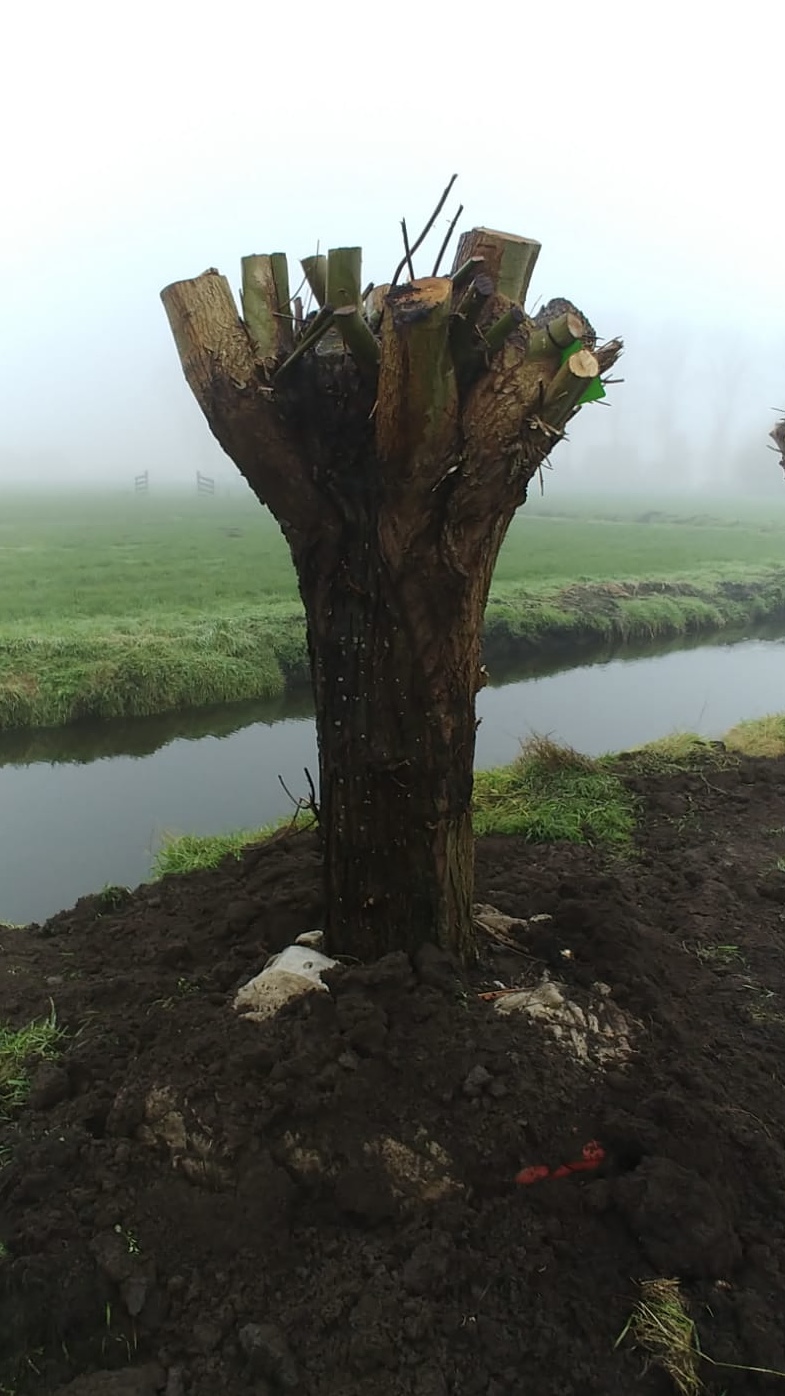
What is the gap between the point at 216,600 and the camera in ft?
47.0

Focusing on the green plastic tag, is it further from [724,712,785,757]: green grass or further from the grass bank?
[724,712,785,757]: green grass

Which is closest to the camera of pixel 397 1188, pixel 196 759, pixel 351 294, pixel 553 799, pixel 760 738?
pixel 397 1188

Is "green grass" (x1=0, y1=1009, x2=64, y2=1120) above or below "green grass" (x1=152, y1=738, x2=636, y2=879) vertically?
above

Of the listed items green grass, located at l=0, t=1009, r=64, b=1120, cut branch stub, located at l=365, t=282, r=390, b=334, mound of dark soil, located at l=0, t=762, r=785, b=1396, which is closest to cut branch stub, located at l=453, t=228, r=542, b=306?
cut branch stub, located at l=365, t=282, r=390, b=334

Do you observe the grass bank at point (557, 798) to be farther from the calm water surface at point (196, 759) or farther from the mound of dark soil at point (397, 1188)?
the mound of dark soil at point (397, 1188)

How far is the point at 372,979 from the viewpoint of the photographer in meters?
2.39

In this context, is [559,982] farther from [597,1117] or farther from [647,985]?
[597,1117]

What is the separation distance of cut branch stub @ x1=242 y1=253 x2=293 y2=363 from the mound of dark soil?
1.87 meters

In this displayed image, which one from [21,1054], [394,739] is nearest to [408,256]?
[394,739]

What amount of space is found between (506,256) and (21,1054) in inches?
115

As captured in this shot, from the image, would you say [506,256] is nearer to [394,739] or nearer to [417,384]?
[417,384]

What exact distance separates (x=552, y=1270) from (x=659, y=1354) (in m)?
0.26

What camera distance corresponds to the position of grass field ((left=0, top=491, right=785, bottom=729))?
985 cm

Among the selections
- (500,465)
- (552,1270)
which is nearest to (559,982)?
(552,1270)
